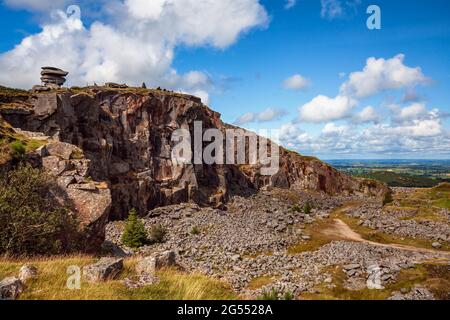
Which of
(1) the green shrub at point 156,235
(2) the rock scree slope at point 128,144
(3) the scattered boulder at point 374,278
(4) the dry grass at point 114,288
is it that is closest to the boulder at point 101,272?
(4) the dry grass at point 114,288

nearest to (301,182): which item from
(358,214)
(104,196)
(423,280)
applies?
(358,214)

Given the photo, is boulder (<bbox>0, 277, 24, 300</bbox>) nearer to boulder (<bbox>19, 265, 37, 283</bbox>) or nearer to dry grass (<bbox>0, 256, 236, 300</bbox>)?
dry grass (<bbox>0, 256, 236, 300</bbox>)

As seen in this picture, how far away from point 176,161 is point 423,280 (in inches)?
2306

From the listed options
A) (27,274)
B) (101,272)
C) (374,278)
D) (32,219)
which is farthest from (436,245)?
(27,274)

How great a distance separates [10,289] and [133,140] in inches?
2568

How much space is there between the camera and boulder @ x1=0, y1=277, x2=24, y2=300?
1091 centimetres

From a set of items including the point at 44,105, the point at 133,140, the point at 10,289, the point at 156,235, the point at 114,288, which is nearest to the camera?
the point at 10,289

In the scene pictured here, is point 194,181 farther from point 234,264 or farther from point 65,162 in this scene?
point 65,162

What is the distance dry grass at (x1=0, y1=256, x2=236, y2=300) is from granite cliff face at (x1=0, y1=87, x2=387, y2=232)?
18.9m

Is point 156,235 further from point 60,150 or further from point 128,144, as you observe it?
point 128,144

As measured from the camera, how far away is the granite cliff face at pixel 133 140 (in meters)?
54.6

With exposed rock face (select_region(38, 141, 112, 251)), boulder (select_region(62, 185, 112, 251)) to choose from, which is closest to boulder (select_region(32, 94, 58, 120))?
exposed rock face (select_region(38, 141, 112, 251))

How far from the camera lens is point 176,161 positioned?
80.4 metres

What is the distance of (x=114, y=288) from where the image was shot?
41.4 feet
